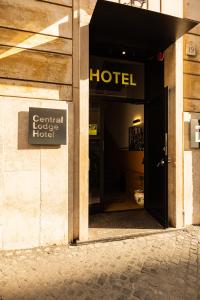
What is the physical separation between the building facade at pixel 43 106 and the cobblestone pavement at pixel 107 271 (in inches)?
17.8

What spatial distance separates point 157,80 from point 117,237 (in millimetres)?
3484

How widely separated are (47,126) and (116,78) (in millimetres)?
2464

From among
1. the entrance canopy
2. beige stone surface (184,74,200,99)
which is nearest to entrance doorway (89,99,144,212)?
the entrance canopy

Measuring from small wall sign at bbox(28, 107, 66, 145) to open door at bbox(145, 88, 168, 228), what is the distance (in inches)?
83.5

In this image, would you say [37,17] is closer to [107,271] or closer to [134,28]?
[134,28]

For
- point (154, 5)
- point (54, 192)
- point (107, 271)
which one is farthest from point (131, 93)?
point (107, 271)

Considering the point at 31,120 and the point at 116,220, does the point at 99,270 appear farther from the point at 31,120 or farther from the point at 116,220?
the point at 31,120

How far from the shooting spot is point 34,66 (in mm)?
4172

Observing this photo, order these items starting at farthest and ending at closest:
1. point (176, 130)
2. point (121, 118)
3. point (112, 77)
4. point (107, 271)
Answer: point (121, 118) → point (112, 77) → point (176, 130) → point (107, 271)

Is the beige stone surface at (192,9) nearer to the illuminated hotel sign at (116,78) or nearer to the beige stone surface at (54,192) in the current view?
the illuminated hotel sign at (116,78)

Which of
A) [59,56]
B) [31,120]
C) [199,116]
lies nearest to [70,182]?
[31,120]

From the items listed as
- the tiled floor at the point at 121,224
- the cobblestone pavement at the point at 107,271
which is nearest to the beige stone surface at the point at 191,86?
the tiled floor at the point at 121,224

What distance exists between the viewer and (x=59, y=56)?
4.32 metres

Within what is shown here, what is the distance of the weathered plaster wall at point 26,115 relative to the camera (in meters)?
4.00
